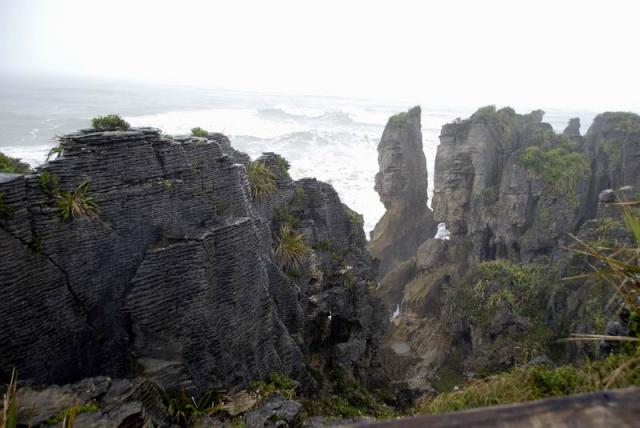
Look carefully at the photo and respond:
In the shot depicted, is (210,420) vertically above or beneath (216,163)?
beneath

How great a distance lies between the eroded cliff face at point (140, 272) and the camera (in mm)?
8781

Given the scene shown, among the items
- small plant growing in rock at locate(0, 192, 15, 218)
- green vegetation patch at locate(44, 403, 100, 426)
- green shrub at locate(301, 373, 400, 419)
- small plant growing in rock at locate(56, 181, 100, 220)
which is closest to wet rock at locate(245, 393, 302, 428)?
green shrub at locate(301, 373, 400, 419)

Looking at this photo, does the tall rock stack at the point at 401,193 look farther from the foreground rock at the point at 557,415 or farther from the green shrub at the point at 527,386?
the foreground rock at the point at 557,415

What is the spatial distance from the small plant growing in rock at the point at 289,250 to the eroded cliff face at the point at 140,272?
142 cm

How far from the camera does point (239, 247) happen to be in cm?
1168

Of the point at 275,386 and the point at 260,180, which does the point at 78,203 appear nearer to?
the point at 275,386

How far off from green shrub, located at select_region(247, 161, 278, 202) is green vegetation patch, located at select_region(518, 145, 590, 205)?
21281 millimetres

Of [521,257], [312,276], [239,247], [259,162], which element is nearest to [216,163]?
[239,247]

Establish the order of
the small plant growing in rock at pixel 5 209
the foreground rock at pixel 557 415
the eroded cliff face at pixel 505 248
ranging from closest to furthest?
the foreground rock at pixel 557 415 < the small plant growing in rock at pixel 5 209 < the eroded cliff face at pixel 505 248

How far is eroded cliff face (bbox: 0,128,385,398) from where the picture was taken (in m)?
8.78

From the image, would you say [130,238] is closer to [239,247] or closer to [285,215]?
[239,247]

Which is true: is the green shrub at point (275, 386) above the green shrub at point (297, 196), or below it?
Result: below

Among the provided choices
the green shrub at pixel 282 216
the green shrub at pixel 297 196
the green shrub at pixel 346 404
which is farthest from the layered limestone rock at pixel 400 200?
the green shrub at pixel 282 216

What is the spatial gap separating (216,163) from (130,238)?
10.9 ft
